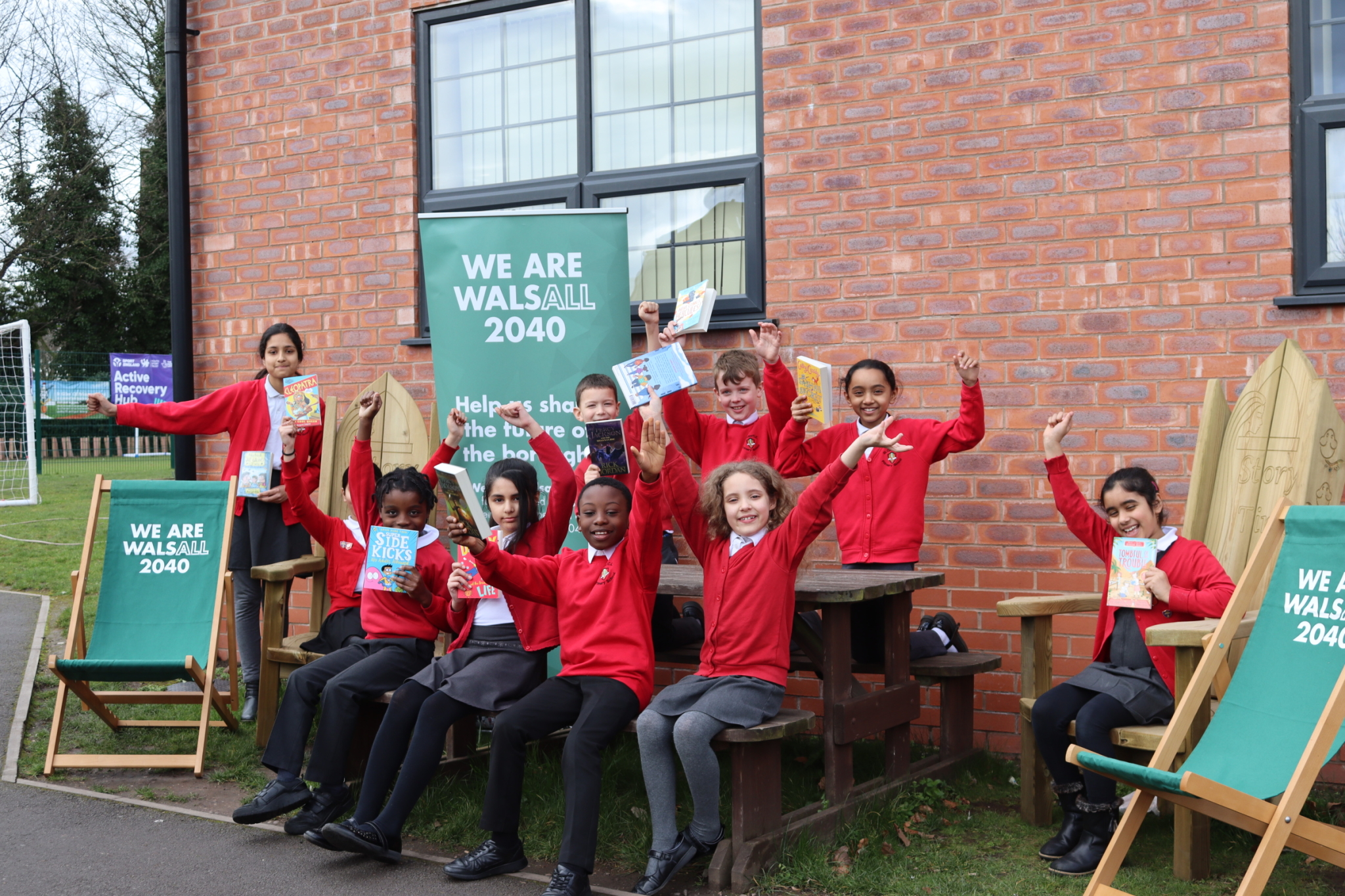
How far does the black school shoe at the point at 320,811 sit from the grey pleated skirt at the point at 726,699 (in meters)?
1.23

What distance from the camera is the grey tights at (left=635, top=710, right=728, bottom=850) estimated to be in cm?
373

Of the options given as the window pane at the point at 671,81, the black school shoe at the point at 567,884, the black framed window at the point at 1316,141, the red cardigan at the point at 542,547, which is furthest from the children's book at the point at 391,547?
the black framed window at the point at 1316,141

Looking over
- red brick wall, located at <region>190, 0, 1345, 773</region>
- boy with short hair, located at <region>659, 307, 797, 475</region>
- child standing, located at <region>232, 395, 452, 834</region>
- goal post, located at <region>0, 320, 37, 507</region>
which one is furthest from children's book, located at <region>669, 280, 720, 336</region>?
goal post, located at <region>0, 320, 37, 507</region>

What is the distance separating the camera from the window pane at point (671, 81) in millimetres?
5730

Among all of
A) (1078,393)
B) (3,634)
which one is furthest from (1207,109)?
(3,634)

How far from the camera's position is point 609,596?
4.07m

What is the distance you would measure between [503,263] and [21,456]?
646 inches

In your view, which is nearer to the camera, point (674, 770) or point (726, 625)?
point (674, 770)

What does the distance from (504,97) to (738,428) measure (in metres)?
2.50

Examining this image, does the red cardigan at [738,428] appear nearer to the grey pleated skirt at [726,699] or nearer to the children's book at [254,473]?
the grey pleated skirt at [726,699]

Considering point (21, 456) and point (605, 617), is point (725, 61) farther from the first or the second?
point (21, 456)

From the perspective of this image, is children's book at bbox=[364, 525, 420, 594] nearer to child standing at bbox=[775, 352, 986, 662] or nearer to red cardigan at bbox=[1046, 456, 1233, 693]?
child standing at bbox=[775, 352, 986, 662]

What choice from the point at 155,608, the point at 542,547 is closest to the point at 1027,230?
the point at 542,547

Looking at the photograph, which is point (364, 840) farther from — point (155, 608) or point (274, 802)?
point (155, 608)
